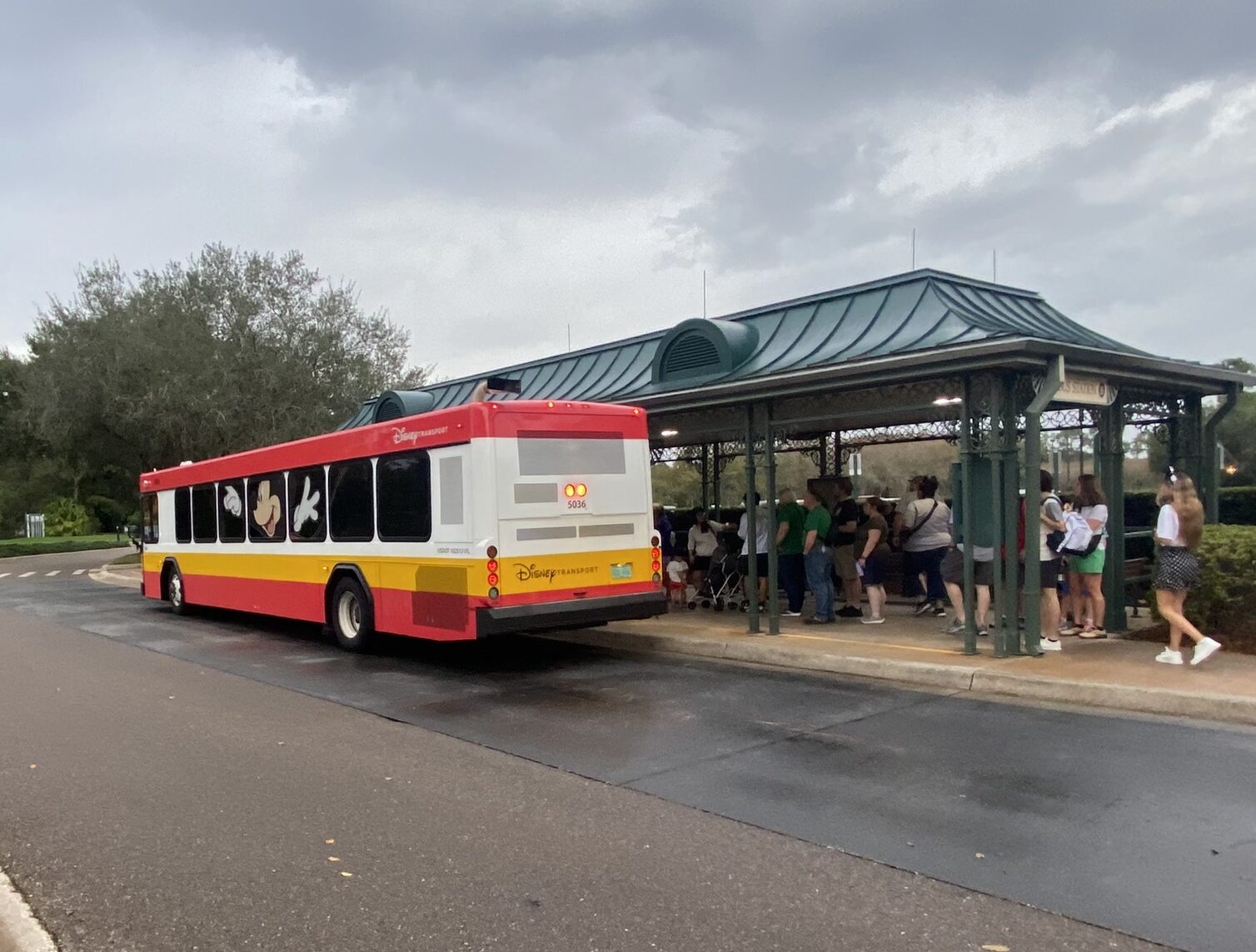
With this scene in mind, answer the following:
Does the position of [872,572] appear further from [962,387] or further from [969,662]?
[962,387]

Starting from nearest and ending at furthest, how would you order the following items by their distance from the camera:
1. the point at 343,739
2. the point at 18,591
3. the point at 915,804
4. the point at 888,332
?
1. the point at 915,804
2. the point at 343,739
3. the point at 888,332
4. the point at 18,591

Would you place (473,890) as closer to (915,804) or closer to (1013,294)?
(915,804)

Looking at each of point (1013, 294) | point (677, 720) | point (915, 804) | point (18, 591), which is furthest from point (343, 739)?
point (18, 591)

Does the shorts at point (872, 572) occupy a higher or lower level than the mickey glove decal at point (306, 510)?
lower

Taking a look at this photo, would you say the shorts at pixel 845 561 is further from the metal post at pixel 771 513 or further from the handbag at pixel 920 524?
the metal post at pixel 771 513

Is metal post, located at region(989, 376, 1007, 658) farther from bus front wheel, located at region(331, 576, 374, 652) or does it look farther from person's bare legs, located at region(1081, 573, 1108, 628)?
bus front wheel, located at region(331, 576, 374, 652)

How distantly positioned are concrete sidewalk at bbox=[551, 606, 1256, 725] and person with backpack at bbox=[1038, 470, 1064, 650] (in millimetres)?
241

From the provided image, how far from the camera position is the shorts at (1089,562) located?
9.77 m

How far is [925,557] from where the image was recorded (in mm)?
12180

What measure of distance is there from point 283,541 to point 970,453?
8.96 m

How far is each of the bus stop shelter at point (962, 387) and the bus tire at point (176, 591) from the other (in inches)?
315

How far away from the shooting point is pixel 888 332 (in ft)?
35.1

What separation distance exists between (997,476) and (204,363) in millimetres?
24900

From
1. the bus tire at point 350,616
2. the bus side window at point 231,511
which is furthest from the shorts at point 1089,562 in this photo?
the bus side window at point 231,511
